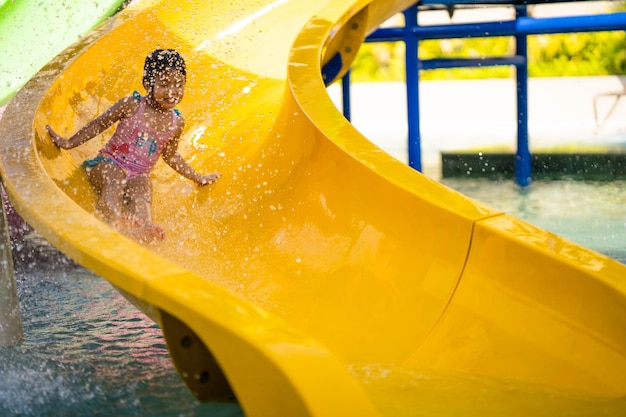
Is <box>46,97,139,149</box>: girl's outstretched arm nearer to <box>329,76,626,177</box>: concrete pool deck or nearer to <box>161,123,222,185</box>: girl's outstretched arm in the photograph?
<box>161,123,222,185</box>: girl's outstretched arm

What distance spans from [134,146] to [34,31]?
939mm

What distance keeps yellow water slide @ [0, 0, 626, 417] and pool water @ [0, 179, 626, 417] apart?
24 centimetres

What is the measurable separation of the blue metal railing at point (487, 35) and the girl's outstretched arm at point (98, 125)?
1680 mm

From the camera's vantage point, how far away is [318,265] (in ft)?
7.52

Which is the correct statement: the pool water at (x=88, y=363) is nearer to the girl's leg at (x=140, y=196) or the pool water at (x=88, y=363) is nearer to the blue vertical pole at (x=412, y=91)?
the girl's leg at (x=140, y=196)

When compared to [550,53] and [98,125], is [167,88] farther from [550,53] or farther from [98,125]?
[550,53]

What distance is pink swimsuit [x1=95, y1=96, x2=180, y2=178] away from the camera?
8.78ft

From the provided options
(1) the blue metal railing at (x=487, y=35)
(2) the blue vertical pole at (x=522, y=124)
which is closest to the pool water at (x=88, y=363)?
(1) the blue metal railing at (x=487, y=35)

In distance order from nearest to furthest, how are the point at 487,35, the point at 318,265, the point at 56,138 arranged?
the point at 318,265
the point at 56,138
the point at 487,35

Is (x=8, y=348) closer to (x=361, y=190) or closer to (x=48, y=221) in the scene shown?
(x=48, y=221)

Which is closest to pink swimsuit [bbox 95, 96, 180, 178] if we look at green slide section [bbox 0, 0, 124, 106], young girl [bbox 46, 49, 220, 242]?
young girl [bbox 46, 49, 220, 242]

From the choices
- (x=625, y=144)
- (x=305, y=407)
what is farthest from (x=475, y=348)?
(x=625, y=144)

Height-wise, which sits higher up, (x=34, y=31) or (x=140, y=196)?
(x=34, y=31)

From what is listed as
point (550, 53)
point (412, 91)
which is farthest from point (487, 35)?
point (550, 53)
